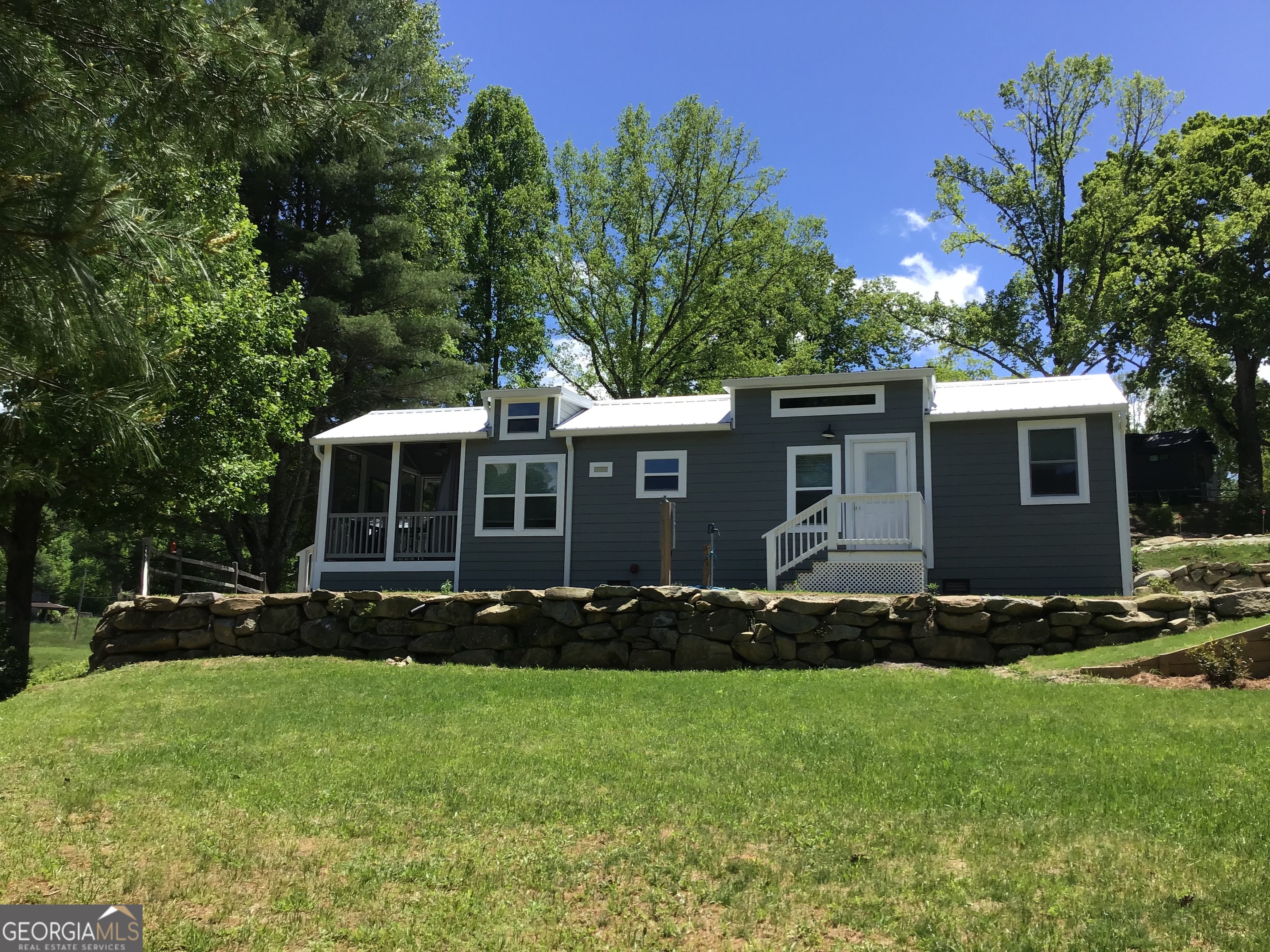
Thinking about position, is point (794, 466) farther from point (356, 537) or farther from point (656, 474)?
Answer: point (356, 537)

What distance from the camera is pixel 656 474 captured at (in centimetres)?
1495

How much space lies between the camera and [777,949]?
3.44 m

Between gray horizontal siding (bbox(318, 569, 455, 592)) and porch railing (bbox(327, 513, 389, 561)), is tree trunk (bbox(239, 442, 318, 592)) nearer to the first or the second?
porch railing (bbox(327, 513, 389, 561))

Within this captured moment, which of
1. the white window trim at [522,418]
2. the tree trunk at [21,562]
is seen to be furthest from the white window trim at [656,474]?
the tree trunk at [21,562]

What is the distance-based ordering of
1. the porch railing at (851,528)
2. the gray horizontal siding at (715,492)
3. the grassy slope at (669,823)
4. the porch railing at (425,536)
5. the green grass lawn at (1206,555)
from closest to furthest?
the grassy slope at (669,823), the porch railing at (851,528), the gray horizontal siding at (715,492), the porch railing at (425,536), the green grass lawn at (1206,555)

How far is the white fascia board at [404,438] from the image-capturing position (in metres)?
15.6

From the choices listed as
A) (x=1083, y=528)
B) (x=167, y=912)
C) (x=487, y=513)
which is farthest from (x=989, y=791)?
(x=487, y=513)

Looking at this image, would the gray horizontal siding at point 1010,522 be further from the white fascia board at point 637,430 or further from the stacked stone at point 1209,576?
the white fascia board at point 637,430

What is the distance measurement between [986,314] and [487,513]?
18028 mm

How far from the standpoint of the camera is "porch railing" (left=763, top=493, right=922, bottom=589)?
1291 cm

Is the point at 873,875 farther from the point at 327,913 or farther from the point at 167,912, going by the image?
the point at 167,912

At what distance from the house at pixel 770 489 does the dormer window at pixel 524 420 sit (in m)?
0.03

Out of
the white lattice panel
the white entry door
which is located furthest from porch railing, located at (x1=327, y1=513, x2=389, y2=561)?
the white entry door

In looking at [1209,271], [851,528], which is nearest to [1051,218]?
[1209,271]
